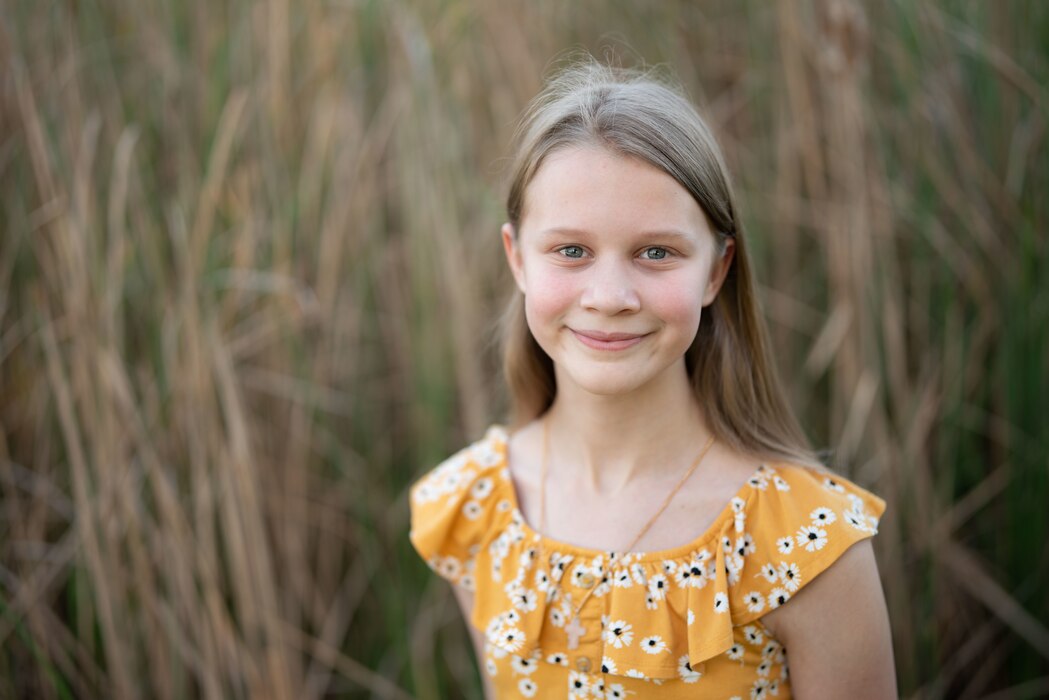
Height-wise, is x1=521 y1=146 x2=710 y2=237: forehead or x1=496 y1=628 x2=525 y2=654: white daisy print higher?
x1=521 y1=146 x2=710 y2=237: forehead

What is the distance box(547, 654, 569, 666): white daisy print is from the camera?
1.16 metres

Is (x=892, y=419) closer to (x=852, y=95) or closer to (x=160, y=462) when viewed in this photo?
(x=852, y=95)

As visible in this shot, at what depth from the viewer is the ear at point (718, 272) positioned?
1.16 metres

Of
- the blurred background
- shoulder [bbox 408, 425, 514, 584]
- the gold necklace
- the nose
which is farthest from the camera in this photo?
the blurred background

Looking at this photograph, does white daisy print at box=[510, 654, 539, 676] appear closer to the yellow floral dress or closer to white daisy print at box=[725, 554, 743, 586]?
the yellow floral dress

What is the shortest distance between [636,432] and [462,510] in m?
0.29

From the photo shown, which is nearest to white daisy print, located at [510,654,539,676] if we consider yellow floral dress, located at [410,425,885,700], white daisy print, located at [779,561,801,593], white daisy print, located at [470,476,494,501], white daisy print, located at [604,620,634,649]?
yellow floral dress, located at [410,425,885,700]

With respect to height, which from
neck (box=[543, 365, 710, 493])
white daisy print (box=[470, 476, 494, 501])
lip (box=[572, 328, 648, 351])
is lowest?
white daisy print (box=[470, 476, 494, 501])

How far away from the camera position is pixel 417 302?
1903 millimetres

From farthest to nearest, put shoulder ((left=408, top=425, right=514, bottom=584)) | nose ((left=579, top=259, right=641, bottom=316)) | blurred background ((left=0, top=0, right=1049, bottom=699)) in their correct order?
blurred background ((left=0, top=0, right=1049, bottom=699)) → shoulder ((left=408, top=425, right=514, bottom=584)) → nose ((left=579, top=259, right=641, bottom=316))

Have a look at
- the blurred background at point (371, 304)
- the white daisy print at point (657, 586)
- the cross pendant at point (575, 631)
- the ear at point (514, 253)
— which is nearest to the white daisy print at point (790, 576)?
the white daisy print at point (657, 586)

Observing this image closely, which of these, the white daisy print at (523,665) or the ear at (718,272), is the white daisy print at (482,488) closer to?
the white daisy print at (523,665)

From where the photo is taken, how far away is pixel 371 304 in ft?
6.55

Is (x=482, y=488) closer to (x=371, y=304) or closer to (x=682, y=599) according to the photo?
(x=682, y=599)
